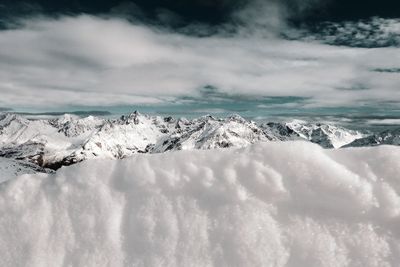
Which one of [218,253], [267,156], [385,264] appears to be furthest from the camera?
[267,156]

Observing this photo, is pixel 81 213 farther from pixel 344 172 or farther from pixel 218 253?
pixel 344 172

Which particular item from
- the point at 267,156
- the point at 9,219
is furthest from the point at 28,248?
the point at 267,156

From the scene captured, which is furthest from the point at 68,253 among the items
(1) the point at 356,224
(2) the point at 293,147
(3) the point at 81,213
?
(1) the point at 356,224

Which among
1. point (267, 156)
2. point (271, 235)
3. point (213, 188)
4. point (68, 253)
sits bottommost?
point (68, 253)

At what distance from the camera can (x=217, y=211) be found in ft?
25.8

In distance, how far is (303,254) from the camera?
7.38 metres

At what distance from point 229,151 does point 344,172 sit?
83.8 inches

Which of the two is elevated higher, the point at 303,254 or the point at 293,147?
the point at 293,147

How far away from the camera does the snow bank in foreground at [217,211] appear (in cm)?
742

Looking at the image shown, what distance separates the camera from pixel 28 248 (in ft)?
26.5

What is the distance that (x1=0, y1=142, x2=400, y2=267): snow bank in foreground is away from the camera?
24.3 ft

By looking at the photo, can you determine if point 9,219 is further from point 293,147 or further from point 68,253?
point 293,147

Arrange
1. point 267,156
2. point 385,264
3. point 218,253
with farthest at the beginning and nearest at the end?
1. point 267,156
2. point 218,253
3. point 385,264

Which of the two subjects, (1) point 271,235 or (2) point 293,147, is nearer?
(1) point 271,235
